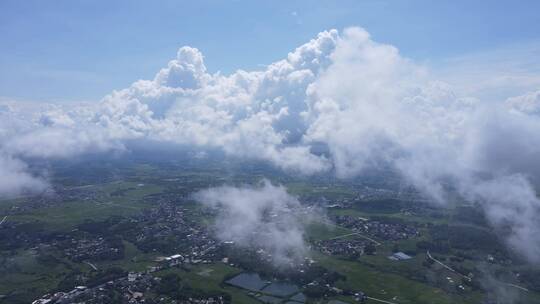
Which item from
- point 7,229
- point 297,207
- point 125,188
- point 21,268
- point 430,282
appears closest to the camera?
point 430,282

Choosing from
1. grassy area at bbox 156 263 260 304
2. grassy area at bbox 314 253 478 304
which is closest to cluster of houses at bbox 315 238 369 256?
grassy area at bbox 314 253 478 304

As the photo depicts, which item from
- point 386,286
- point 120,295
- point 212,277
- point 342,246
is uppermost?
point 342,246

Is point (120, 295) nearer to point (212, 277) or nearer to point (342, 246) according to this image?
point (212, 277)

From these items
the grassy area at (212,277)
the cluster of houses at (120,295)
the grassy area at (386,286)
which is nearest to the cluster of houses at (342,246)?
the grassy area at (386,286)

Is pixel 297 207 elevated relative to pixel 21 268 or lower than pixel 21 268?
elevated

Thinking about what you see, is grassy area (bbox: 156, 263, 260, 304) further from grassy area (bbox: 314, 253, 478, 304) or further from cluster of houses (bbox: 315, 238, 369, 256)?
cluster of houses (bbox: 315, 238, 369, 256)

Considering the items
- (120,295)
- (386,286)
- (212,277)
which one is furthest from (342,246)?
(120,295)

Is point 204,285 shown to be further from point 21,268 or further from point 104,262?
point 21,268

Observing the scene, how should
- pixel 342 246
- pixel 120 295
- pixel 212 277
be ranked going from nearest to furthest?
1. pixel 120 295
2. pixel 212 277
3. pixel 342 246

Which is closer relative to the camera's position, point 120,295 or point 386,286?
point 120,295

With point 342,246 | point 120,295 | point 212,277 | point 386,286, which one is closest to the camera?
point 120,295

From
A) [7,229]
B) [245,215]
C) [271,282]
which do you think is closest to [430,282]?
[271,282]
